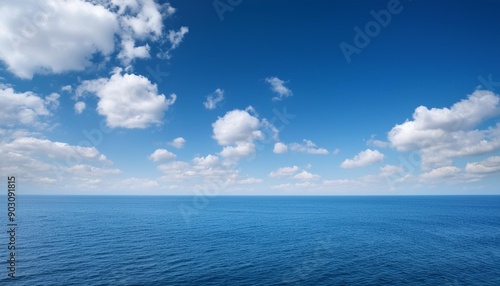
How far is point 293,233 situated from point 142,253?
181ft

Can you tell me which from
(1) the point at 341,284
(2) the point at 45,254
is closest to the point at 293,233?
(1) the point at 341,284

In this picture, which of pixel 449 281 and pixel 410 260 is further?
pixel 410 260

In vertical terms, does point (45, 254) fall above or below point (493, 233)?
above

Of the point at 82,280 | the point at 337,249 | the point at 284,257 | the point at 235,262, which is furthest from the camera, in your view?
the point at 337,249

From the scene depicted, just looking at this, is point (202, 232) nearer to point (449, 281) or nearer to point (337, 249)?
point (337, 249)

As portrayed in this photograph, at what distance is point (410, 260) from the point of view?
6147 centimetres

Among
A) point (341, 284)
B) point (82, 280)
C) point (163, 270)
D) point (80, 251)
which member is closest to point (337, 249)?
point (341, 284)

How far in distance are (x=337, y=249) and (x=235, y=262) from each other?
3076 centimetres

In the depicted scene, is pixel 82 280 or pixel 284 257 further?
pixel 284 257

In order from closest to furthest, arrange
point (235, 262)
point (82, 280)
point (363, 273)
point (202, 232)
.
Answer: point (82, 280) < point (363, 273) < point (235, 262) < point (202, 232)

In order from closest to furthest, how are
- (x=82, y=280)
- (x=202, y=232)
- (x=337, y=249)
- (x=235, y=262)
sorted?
1. (x=82, y=280)
2. (x=235, y=262)
3. (x=337, y=249)
4. (x=202, y=232)

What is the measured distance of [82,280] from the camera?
4684 centimetres

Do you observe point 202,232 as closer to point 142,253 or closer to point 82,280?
point 142,253

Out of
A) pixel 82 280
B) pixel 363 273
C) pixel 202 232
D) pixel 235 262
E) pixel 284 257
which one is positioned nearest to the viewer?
pixel 82 280
